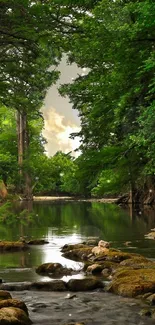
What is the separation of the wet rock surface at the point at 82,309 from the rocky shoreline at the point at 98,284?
47 mm

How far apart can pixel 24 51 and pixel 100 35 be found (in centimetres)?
346

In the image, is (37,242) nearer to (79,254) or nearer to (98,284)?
(79,254)

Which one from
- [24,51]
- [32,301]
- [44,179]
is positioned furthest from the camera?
[44,179]

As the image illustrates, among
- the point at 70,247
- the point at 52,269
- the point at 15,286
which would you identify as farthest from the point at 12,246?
the point at 15,286

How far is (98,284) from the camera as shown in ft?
38.8

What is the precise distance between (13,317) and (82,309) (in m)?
1.88

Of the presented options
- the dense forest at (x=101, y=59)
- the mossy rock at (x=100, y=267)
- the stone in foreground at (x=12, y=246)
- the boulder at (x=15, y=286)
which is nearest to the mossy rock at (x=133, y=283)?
the mossy rock at (x=100, y=267)

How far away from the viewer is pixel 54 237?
2256cm

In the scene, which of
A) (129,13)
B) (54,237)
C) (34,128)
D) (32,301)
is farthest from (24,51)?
(34,128)

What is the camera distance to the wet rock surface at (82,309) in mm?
8797

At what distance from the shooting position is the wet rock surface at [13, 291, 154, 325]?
8797 mm

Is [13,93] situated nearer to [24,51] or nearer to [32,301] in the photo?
[24,51]

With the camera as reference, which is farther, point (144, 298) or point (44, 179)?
point (44, 179)

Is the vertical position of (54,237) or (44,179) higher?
(44,179)
